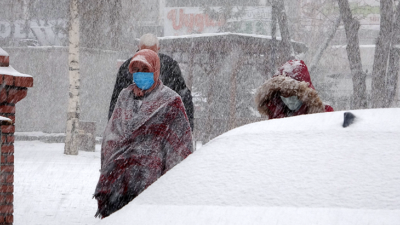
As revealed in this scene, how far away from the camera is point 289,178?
2.43m

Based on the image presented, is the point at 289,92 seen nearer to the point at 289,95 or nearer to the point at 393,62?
the point at 289,95

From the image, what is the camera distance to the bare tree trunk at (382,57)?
10.5 m

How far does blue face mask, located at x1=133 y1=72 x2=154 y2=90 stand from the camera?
446 centimetres

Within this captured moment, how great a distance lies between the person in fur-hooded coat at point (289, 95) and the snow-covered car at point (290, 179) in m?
1.20

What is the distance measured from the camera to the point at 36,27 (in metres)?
22.5

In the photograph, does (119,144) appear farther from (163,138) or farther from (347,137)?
(347,137)

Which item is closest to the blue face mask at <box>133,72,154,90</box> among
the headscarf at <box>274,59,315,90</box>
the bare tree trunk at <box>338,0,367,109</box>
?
the headscarf at <box>274,59,315,90</box>

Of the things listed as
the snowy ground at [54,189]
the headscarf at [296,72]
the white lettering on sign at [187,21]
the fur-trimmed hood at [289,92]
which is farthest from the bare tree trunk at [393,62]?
the white lettering on sign at [187,21]

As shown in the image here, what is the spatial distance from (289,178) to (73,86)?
1281 centimetres

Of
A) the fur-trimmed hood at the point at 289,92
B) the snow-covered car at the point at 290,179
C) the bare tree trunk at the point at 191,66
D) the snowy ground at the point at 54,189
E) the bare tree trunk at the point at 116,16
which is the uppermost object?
the bare tree trunk at the point at 116,16

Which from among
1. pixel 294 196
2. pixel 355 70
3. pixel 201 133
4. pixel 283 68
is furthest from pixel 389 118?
pixel 201 133

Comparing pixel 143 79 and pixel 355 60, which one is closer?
pixel 143 79

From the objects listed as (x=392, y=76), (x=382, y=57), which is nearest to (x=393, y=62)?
(x=392, y=76)

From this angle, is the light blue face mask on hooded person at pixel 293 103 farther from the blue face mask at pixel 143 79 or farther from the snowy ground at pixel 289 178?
the snowy ground at pixel 289 178
